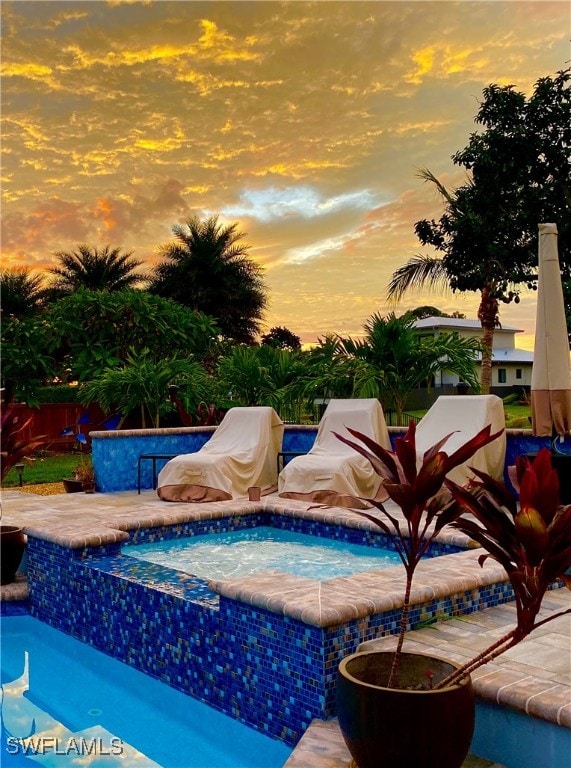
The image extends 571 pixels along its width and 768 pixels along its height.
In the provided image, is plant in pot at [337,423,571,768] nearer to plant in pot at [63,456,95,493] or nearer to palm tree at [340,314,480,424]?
palm tree at [340,314,480,424]

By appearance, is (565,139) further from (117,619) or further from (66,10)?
(117,619)

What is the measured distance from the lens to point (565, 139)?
16.4 m

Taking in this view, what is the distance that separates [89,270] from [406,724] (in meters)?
29.7

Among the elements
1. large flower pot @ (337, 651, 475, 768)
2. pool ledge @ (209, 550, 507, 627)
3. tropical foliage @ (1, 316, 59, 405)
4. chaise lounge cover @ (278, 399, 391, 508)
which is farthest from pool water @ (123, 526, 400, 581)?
tropical foliage @ (1, 316, 59, 405)

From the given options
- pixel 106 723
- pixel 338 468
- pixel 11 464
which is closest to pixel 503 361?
pixel 338 468

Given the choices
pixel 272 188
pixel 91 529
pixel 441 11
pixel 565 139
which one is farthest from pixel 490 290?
pixel 91 529

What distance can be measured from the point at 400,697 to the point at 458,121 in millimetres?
17439

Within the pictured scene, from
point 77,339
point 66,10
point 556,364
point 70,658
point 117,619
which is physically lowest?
point 70,658

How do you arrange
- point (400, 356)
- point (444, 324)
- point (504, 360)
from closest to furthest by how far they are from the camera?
1. point (400, 356)
2. point (444, 324)
3. point (504, 360)

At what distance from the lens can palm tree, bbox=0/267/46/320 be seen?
88.0 feet

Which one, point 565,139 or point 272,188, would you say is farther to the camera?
point 272,188

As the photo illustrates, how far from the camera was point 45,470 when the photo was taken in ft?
45.8

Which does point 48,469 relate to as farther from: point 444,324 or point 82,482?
point 444,324

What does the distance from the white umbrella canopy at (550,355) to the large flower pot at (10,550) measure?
4.64 metres
